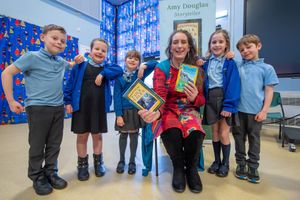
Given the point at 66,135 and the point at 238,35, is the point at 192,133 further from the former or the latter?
the point at 238,35

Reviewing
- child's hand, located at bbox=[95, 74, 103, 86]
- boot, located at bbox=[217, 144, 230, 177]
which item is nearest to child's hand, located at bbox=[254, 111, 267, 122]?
boot, located at bbox=[217, 144, 230, 177]

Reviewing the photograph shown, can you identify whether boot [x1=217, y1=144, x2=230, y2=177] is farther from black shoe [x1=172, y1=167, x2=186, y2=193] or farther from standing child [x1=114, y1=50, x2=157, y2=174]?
standing child [x1=114, y1=50, x2=157, y2=174]

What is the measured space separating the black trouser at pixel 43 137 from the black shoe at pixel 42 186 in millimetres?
28

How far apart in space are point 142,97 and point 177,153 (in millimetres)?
468

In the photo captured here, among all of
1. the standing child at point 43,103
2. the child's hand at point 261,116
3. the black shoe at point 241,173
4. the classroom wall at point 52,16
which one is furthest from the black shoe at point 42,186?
the classroom wall at point 52,16

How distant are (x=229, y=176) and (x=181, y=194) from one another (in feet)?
1.70

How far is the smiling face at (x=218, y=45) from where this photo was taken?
59.5 inches

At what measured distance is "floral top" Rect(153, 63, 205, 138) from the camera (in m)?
1.38

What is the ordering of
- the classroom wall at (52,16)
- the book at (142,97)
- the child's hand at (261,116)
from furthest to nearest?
the classroom wall at (52,16)
the child's hand at (261,116)
the book at (142,97)

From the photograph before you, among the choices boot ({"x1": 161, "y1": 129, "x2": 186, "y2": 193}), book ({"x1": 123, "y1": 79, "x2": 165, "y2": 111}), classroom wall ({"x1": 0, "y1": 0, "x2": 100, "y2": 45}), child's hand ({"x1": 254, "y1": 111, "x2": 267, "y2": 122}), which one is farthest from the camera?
classroom wall ({"x1": 0, "y1": 0, "x2": 100, "y2": 45})

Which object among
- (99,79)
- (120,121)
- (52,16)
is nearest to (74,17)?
(52,16)

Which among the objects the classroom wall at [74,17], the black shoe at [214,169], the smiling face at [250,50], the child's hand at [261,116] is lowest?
the black shoe at [214,169]

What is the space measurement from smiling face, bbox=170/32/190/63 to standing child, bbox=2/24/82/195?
31.6 inches

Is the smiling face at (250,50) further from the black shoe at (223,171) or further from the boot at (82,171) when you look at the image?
the boot at (82,171)
